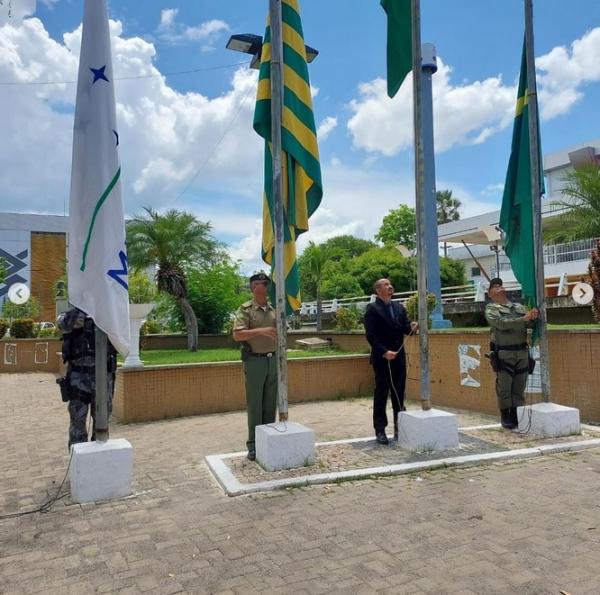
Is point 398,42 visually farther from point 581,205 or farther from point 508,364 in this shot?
point 581,205

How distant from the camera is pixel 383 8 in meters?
6.52

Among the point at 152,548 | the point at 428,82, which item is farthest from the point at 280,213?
the point at 428,82

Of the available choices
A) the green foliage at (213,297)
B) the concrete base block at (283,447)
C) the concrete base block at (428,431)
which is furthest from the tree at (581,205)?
the concrete base block at (283,447)

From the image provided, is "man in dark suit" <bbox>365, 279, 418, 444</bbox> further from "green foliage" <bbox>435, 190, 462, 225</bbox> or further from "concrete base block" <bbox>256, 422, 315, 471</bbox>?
"green foliage" <bbox>435, 190, 462, 225</bbox>

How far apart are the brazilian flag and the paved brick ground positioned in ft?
6.93

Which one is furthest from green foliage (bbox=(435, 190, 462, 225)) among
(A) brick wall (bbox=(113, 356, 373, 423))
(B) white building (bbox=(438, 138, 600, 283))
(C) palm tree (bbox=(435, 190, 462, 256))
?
(A) brick wall (bbox=(113, 356, 373, 423))

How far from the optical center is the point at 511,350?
6695mm

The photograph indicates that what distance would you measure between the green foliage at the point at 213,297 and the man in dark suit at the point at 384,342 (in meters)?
14.6

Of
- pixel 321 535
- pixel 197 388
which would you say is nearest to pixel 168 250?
pixel 197 388

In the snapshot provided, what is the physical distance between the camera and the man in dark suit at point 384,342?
6.28m

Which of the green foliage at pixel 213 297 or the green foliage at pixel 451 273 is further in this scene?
the green foliage at pixel 451 273

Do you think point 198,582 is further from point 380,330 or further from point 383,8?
point 383,8

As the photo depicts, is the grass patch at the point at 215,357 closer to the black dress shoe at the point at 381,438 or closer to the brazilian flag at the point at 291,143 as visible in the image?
the black dress shoe at the point at 381,438

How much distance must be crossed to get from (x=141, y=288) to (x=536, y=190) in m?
14.0
